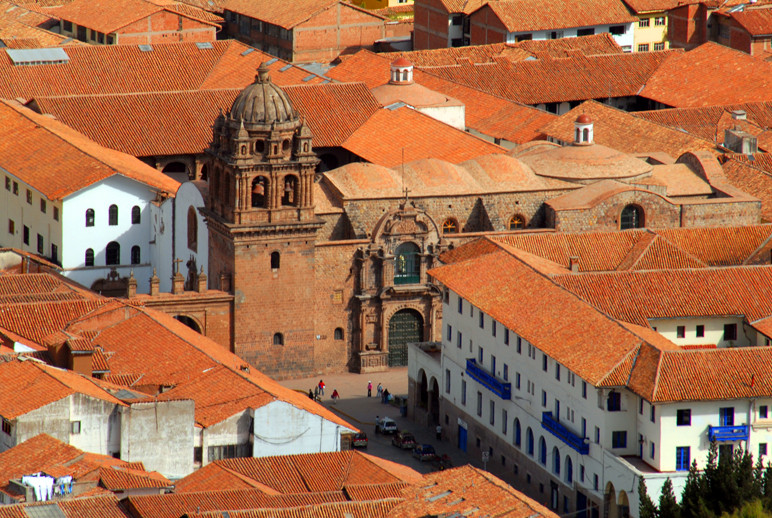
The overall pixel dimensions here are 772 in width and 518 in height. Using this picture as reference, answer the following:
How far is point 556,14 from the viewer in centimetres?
18850

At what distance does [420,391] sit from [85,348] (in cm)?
2130

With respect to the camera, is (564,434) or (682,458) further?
(564,434)

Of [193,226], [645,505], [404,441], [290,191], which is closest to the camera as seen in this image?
[645,505]

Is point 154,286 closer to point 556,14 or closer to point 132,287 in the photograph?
point 132,287

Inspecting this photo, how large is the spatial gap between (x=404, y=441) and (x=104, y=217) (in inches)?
1080

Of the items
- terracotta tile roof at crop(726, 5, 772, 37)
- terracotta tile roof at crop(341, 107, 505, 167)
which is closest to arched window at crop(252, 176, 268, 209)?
terracotta tile roof at crop(341, 107, 505, 167)

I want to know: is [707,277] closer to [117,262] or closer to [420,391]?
[420,391]

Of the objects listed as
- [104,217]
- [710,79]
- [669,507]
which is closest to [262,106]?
[104,217]

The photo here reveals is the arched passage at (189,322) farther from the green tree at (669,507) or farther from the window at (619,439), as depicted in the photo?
the green tree at (669,507)

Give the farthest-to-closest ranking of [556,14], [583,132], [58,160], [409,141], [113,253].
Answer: [556,14] < [409,141] < [583,132] < [58,160] < [113,253]

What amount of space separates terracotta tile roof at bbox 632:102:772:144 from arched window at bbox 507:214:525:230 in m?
28.5

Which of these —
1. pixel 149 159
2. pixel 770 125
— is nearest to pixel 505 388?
pixel 149 159

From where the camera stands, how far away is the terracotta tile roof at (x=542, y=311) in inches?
4058

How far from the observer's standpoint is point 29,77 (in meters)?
158
